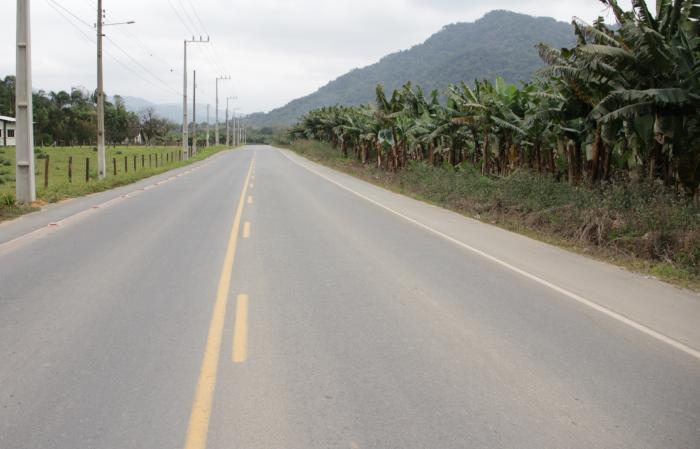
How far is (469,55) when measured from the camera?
115m

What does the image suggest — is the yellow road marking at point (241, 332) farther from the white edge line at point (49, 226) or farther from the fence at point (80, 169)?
the fence at point (80, 169)

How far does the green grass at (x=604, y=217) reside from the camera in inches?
406

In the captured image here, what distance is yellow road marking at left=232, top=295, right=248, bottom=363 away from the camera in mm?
5328

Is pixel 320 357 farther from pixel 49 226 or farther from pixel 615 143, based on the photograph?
pixel 615 143

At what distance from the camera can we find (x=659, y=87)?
12.6 m

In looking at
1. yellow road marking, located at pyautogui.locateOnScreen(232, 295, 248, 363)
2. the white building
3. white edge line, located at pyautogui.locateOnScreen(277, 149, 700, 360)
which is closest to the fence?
white edge line, located at pyautogui.locateOnScreen(277, 149, 700, 360)

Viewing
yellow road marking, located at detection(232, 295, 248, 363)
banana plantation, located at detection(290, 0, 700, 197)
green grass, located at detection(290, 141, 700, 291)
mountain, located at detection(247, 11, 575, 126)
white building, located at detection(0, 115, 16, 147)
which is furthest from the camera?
mountain, located at detection(247, 11, 575, 126)

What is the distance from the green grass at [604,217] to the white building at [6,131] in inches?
2713

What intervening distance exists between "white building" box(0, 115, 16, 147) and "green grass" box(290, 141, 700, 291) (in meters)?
68.9

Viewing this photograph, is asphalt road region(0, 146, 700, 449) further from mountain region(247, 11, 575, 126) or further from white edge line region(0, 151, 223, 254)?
mountain region(247, 11, 575, 126)

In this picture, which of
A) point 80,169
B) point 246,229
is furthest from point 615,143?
point 80,169

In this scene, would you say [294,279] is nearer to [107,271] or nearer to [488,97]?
[107,271]

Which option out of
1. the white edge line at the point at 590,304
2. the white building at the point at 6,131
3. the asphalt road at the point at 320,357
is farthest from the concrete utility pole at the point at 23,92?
the white building at the point at 6,131

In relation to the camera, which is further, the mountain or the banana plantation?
the mountain
